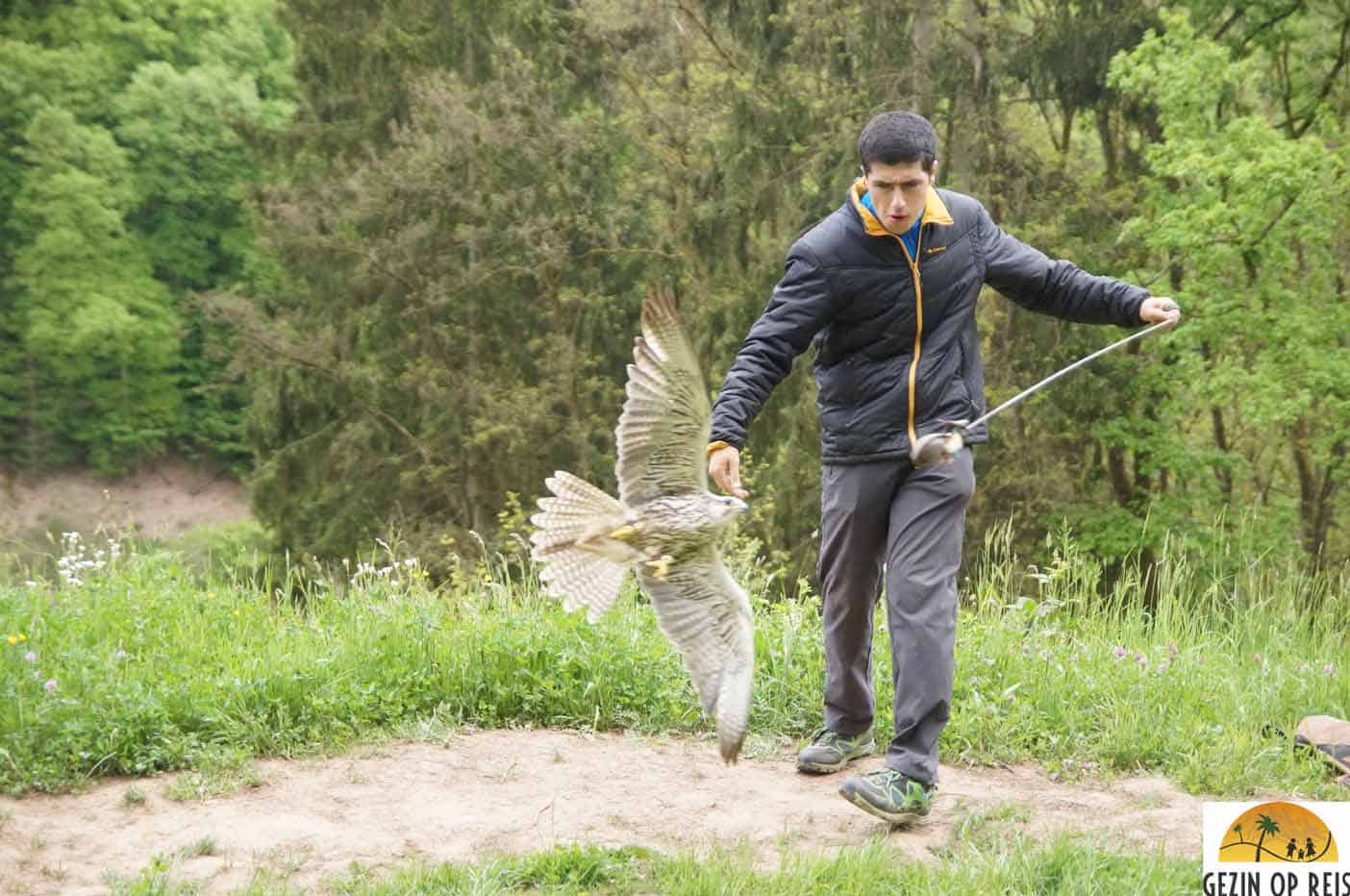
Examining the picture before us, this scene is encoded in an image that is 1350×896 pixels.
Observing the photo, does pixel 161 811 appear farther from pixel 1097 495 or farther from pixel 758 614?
pixel 1097 495

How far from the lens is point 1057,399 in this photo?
1872cm

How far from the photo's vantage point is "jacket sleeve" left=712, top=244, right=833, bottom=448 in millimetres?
4379

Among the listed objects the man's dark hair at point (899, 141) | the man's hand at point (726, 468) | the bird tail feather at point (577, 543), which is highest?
the man's dark hair at point (899, 141)

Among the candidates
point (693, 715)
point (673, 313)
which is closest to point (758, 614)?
point (693, 715)

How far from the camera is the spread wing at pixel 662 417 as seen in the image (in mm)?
4477

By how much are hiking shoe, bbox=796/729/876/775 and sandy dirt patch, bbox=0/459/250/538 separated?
94.9 ft

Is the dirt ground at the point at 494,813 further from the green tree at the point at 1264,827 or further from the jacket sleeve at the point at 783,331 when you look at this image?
the jacket sleeve at the point at 783,331

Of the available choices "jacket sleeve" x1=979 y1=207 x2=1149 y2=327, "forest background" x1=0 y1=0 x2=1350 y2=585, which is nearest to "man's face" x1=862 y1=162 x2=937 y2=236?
"jacket sleeve" x1=979 y1=207 x2=1149 y2=327

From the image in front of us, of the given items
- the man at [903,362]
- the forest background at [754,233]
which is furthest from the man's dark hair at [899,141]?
the forest background at [754,233]

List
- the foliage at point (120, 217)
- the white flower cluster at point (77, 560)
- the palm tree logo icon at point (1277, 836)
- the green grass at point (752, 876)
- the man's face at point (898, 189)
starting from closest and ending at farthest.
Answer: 1. the green grass at point (752, 876)
2. the palm tree logo icon at point (1277, 836)
3. the man's face at point (898, 189)
4. the white flower cluster at point (77, 560)
5. the foliage at point (120, 217)

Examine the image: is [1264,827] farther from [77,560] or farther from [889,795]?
[77,560]

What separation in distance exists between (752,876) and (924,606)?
3.33ft

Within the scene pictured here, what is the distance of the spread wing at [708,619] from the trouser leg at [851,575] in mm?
392

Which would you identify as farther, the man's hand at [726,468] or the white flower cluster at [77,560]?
the white flower cluster at [77,560]
